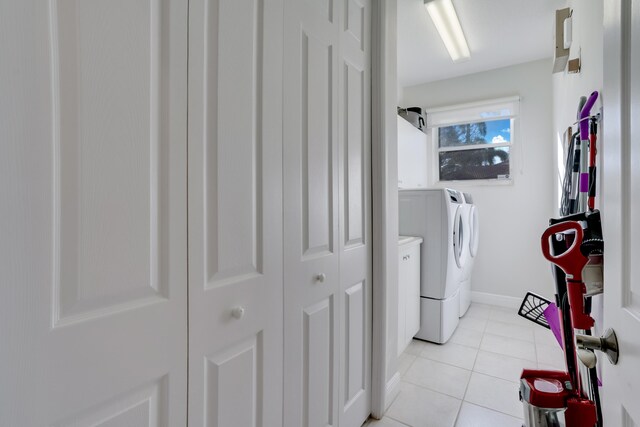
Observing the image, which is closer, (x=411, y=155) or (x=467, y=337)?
(x=467, y=337)

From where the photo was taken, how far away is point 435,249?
254cm

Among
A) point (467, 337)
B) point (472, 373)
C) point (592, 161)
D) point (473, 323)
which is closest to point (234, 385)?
point (592, 161)

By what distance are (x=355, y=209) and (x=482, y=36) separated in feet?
8.13

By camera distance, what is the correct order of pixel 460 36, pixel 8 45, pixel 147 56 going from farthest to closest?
pixel 460 36
pixel 147 56
pixel 8 45

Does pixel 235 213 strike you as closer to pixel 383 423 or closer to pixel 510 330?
pixel 383 423

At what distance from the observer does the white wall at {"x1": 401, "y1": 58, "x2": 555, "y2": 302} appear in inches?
128

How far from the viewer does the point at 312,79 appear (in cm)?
118

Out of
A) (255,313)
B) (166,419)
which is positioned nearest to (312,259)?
(255,313)

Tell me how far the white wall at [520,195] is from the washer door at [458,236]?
3.30 feet

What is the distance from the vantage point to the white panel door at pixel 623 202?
0.54 meters

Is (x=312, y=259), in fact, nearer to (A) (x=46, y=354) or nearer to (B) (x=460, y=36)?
(A) (x=46, y=354)

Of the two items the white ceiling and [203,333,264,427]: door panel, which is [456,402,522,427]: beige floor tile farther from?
the white ceiling

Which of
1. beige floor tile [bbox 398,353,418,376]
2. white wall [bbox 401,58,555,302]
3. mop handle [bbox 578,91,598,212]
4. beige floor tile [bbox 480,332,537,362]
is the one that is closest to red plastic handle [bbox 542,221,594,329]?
mop handle [bbox 578,91,598,212]

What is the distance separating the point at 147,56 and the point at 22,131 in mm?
285
